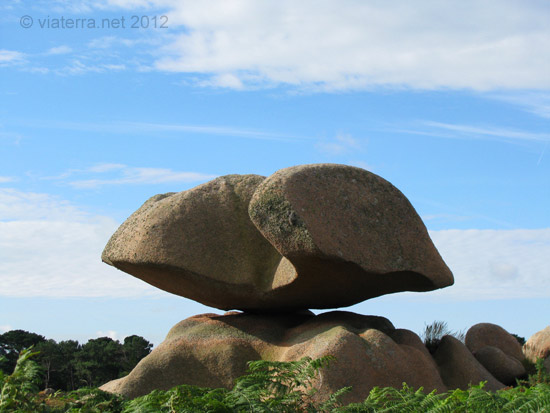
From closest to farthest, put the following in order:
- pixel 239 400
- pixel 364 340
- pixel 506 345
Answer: pixel 239 400, pixel 364 340, pixel 506 345

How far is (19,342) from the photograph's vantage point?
19406 mm

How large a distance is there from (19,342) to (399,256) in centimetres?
1333

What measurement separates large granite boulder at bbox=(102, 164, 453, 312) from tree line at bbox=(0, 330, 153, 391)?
7237 mm

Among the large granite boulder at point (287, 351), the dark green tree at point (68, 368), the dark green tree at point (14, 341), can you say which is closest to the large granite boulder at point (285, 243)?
the large granite boulder at point (287, 351)

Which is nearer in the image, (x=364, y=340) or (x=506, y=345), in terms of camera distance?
(x=364, y=340)

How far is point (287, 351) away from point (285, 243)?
70.9 inches

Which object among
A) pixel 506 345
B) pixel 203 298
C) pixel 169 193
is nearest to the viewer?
pixel 203 298

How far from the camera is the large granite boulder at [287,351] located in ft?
32.0

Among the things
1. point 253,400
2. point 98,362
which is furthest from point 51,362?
point 253,400

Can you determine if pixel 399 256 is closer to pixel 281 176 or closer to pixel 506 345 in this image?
pixel 281 176

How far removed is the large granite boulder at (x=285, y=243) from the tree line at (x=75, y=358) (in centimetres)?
724

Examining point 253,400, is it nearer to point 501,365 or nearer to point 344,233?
point 344,233

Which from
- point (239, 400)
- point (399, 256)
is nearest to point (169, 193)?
point (399, 256)

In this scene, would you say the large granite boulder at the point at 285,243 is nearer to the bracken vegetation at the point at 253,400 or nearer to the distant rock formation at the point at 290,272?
the distant rock formation at the point at 290,272
